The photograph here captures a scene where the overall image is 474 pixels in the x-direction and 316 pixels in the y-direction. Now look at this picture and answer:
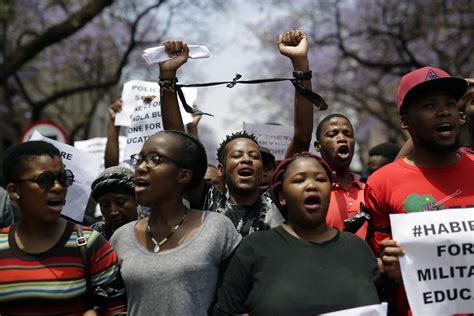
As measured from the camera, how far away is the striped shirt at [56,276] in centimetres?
336

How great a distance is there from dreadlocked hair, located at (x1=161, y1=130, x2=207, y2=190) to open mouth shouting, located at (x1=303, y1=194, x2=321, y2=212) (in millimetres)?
676

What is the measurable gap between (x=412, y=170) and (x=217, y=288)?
44.2 inches

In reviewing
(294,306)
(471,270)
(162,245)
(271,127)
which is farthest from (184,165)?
(271,127)

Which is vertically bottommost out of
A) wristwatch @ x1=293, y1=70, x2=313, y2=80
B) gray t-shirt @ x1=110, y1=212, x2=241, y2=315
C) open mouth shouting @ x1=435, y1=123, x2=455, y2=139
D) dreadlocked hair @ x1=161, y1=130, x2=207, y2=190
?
gray t-shirt @ x1=110, y1=212, x2=241, y2=315

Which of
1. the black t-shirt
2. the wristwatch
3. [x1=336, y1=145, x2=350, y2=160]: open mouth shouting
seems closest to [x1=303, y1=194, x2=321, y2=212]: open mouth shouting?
the black t-shirt

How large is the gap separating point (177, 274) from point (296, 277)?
0.56m

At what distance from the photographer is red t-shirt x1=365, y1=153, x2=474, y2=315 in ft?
11.8

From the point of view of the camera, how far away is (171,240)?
3.69 m

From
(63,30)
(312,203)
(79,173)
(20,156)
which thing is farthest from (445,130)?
(63,30)

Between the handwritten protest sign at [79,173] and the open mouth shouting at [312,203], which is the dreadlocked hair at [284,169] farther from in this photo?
the handwritten protest sign at [79,173]

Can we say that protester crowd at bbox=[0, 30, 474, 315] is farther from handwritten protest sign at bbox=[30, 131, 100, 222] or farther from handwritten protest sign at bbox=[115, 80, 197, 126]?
handwritten protest sign at bbox=[115, 80, 197, 126]

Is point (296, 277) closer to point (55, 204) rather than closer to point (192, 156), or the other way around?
point (192, 156)

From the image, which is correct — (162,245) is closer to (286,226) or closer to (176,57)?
(286,226)

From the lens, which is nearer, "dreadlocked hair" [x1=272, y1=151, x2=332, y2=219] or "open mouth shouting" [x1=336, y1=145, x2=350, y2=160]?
"dreadlocked hair" [x1=272, y1=151, x2=332, y2=219]
